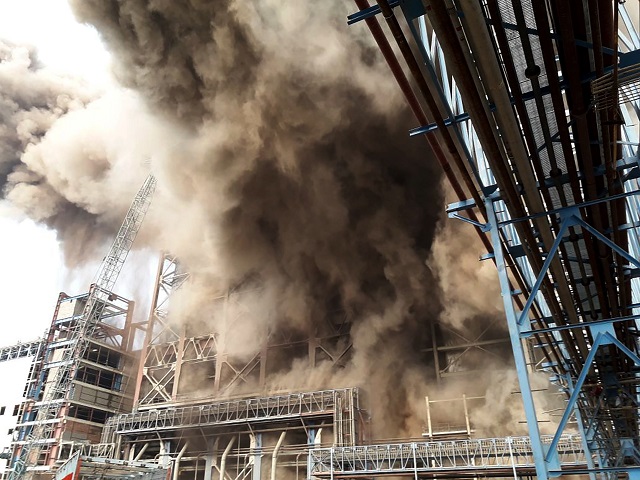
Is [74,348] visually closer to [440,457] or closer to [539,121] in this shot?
[440,457]

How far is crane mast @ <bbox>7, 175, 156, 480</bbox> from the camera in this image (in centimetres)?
4131

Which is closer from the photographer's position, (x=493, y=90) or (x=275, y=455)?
(x=493, y=90)

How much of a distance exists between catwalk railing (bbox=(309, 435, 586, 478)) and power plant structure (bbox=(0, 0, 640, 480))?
99mm

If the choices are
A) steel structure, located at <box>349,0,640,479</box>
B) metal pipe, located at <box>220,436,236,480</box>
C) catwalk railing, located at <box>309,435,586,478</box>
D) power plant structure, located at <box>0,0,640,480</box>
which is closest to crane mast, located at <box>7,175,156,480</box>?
power plant structure, located at <box>0,0,640,480</box>

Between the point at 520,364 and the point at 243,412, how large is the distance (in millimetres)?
26815

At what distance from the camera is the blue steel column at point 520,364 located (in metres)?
6.50

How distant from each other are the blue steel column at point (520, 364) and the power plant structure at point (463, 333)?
1.4 inches

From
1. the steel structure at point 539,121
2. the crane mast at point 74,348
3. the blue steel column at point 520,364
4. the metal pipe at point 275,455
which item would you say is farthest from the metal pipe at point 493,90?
the crane mast at point 74,348

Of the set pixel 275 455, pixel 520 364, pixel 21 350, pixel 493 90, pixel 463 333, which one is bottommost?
pixel 520 364

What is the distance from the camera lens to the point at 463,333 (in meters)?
31.0

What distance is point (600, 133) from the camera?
6.44 metres

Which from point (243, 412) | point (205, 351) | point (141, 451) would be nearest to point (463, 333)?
point (243, 412)

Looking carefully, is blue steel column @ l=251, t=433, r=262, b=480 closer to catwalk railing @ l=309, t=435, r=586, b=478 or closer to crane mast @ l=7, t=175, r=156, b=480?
catwalk railing @ l=309, t=435, r=586, b=478

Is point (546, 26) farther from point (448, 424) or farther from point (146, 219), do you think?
Result: point (146, 219)
